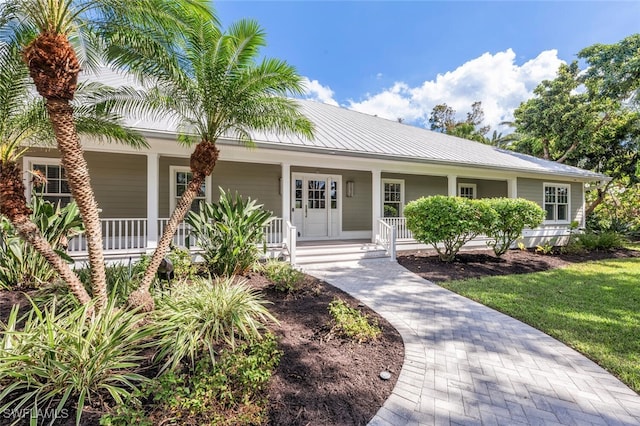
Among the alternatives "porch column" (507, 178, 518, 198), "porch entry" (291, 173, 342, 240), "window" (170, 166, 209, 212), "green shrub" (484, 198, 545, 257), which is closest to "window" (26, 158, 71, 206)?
"window" (170, 166, 209, 212)

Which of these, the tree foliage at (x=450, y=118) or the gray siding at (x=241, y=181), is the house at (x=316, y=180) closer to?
the gray siding at (x=241, y=181)

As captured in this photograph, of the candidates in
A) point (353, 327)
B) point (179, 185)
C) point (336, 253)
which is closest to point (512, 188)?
point (336, 253)

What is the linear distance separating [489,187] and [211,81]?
Result: 13191mm

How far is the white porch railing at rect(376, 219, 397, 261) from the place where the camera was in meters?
8.77

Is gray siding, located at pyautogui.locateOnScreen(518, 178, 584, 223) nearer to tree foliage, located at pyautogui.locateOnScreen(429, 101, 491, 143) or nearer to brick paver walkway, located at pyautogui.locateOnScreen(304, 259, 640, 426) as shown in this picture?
brick paver walkway, located at pyautogui.locateOnScreen(304, 259, 640, 426)

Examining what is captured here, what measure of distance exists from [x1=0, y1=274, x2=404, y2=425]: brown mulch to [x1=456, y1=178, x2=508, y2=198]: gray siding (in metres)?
11.5

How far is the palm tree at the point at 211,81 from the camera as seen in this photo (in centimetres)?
407

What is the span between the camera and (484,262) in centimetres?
866

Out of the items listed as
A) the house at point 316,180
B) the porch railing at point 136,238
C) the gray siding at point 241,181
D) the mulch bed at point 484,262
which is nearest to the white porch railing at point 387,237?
the house at point 316,180

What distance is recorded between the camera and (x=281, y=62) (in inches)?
181

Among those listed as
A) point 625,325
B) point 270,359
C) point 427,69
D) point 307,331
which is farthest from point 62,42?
point 427,69

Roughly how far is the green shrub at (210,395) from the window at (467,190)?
42.8ft

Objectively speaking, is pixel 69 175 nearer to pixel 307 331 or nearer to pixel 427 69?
pixel 307 331

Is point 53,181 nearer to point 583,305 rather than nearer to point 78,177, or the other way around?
point 78,177
